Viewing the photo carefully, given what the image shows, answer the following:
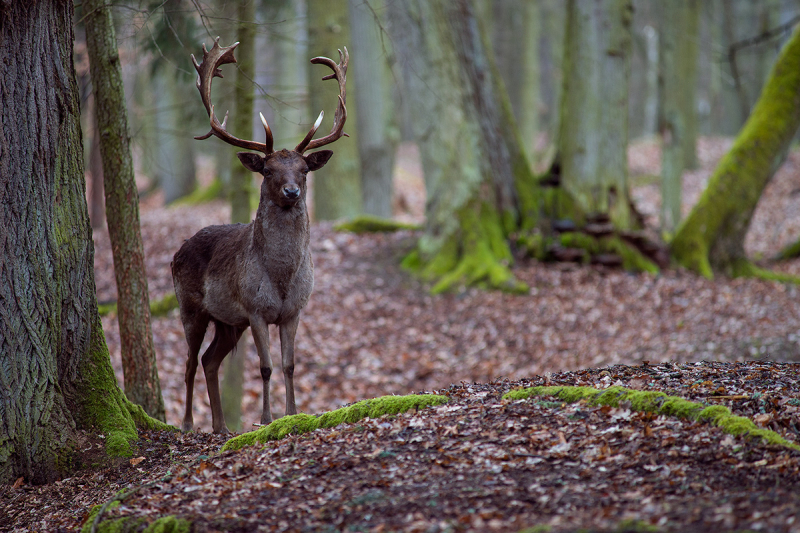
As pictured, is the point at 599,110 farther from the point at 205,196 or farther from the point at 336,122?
the point at 205,196

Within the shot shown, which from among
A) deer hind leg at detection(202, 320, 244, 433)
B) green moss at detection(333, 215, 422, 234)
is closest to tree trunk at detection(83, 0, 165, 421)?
deer hind leg at detection(202, 320, 244, 433)

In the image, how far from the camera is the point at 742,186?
13.2 m

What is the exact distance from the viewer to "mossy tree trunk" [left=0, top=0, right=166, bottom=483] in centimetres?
551

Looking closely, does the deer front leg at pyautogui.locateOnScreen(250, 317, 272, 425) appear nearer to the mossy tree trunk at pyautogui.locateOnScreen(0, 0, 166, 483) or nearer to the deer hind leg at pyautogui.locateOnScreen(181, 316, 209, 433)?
the deer hind leg at pyautogui.locateOnScreen(181, 316, 209, 433)

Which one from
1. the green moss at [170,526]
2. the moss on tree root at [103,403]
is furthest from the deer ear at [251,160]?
the green moss at [170,526]

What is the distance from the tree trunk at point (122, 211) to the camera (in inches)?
274

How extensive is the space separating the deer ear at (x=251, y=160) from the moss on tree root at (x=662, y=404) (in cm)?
288

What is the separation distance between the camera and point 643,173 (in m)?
27.1

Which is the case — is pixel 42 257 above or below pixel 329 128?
below

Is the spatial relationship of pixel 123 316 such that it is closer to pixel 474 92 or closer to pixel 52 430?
pixel 52 430

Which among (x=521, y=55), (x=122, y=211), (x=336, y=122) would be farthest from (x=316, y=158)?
(x=521, y=55)

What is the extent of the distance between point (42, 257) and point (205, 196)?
58.4ft

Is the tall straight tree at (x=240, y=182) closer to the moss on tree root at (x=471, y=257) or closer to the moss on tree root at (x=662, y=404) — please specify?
the moss on tree root at (x=471, y=257)

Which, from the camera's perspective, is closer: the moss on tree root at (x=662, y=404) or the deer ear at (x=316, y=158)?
the moss on tree root at (x=662, y=404)
